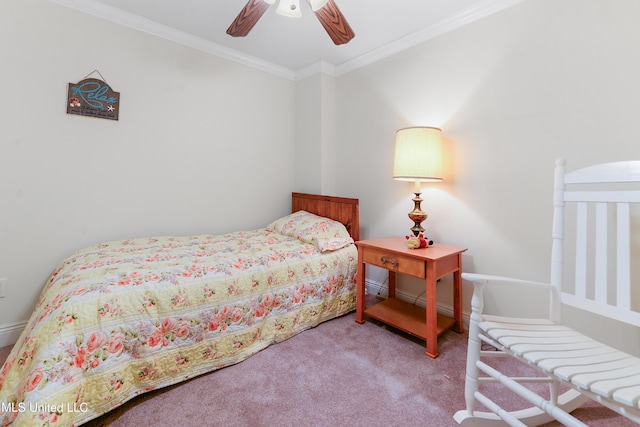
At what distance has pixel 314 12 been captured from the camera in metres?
1.55

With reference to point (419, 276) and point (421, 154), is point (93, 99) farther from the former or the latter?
point (419, 276)

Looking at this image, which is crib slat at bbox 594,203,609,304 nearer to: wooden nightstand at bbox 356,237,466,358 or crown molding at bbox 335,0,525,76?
wooden nightstand at bbox 356,237,466,358

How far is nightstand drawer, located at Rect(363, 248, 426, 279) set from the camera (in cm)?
172

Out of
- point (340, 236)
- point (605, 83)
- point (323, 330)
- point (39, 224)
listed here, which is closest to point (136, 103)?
point (39, 224)

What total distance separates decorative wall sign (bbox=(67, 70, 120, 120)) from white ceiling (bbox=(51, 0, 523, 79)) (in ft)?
1.66

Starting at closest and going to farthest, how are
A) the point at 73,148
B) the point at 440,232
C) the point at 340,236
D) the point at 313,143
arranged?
1. the point at 73,148
2. the point at 440,232
3. the point at 340,236
4. the point at 313,143

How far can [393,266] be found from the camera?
1866mm

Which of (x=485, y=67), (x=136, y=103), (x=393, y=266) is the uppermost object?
(x=485, y=67)

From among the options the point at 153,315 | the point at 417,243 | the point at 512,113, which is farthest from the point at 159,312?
the point at 512,113

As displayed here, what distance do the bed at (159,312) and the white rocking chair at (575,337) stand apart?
43.2 inches

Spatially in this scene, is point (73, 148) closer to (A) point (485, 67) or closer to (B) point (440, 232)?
(B) point (440, 232)

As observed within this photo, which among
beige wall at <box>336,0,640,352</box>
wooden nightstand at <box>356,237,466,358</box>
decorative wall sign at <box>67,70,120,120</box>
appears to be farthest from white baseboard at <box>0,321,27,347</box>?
beige wall at <box>336,0,640,352</box>

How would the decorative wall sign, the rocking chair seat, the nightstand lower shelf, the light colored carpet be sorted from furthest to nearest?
1. the decorative wall sign
2. the nightstand lower shelf
3. the light colored carpet
4. the rocking chair seat

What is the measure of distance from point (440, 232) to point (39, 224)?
9.13 ft
